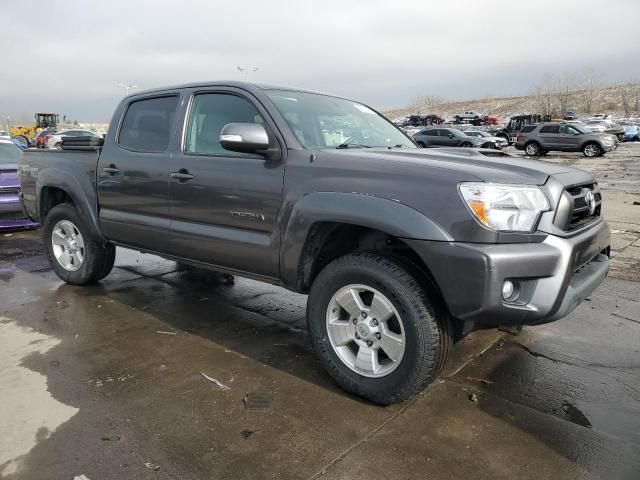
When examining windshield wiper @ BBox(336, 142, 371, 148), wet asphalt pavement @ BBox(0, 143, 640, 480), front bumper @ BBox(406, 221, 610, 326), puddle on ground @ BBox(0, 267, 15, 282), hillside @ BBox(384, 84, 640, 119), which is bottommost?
wet asphalt pavement @ BBox(0, 143, 640, 480)

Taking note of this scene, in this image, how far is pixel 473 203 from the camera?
2.58 metres

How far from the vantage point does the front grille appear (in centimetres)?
271

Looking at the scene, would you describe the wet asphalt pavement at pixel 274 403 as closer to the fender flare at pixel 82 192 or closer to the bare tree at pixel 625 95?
the fender flare at pixel 82 192

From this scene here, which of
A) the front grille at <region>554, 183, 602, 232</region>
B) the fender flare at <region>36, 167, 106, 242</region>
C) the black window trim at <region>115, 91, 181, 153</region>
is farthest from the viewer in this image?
the fender flare at <region>36, 167, 106, 242</region>

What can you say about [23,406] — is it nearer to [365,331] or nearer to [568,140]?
[365,331]

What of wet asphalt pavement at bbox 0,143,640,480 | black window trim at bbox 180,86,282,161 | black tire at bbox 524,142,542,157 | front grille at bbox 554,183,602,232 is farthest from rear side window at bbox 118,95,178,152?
black tire at bbox 524,142,542,157

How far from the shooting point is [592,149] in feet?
82.1

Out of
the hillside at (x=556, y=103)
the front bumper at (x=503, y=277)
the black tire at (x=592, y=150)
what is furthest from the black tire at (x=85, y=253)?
the hillside at (x=556, y=103)

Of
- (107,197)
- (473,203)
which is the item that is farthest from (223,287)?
(473,203)

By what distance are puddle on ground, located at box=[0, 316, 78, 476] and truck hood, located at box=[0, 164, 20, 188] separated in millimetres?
4752

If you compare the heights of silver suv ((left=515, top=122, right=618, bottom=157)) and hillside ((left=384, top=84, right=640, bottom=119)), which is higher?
hillside ((left=384, top=84, right=640, bottom=119))

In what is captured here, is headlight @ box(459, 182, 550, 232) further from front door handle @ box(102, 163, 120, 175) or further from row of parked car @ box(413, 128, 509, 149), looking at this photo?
row of parked car @ box(413, 128, 509, 149)

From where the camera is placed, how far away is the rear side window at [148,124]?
4180 mm

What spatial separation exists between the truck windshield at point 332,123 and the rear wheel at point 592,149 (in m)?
24.2
